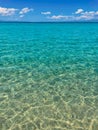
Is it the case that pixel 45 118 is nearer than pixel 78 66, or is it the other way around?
pixel 45 118

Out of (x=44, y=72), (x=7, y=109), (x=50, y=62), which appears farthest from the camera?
(x=50, y=62)

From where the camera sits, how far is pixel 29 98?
328 inches

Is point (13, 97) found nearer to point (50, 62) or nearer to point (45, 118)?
point (45, 118)

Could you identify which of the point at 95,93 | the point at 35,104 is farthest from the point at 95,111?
the point at 35,104

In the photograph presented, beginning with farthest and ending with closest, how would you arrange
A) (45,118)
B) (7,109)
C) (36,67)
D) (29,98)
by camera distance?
(36,67), (29,98), (7,109), (45,118)

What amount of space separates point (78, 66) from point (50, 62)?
2152mm

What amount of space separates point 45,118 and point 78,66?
279 inches

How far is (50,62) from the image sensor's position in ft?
48.3

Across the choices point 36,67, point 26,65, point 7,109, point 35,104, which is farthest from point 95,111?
point 26,65

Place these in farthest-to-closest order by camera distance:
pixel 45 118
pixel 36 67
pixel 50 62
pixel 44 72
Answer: pixel 50 62 < pixel 36 67 < pixel 44 72 < pixel 45 118

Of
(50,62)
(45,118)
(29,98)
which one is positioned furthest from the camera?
(50,62)

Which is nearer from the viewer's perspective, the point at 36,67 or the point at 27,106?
the point at 27,106

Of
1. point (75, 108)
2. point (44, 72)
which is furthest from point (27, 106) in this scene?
point (44, 72)

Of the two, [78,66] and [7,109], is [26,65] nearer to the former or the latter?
[78,66]
